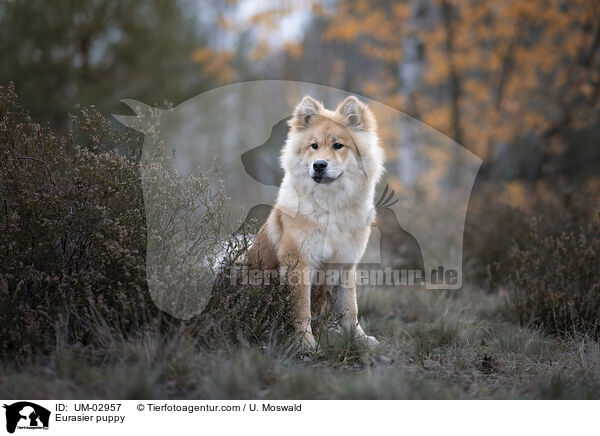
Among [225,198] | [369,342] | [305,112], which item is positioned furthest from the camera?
[305,112]

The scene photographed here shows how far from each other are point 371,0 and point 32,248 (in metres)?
9.51

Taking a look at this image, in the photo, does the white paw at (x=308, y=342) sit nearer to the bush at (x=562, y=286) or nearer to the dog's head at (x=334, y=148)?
the dog's head at (x=334, y=148)

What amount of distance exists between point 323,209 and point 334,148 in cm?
51

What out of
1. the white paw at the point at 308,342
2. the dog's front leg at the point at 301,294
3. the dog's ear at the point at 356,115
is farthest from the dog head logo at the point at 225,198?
the white paw at the point at 308,342

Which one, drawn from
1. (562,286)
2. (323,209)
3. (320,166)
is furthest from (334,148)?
(562,286)

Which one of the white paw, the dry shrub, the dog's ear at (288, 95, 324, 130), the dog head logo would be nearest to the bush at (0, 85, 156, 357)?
the dog head logo

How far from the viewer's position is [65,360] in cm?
260

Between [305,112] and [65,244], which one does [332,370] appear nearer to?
[65,244]

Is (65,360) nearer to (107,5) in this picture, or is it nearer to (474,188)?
(474,188)

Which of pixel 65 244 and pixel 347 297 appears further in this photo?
pixel 347 297

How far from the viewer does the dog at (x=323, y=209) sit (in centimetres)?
361

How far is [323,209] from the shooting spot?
3.74 m

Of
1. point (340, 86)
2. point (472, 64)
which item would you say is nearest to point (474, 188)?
point (472, 64)

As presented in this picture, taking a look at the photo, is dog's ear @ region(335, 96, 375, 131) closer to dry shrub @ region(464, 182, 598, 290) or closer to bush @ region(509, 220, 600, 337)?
bush @ region(509, 220, 600, 337)
